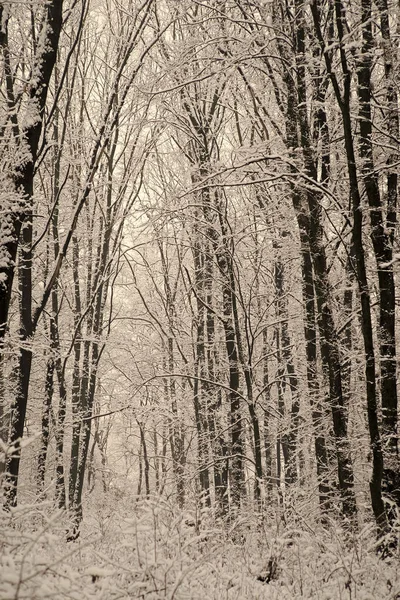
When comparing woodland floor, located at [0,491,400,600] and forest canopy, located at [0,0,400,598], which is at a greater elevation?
forest canopy, located at [0,0,400,598]

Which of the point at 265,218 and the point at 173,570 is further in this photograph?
the point at 265,218

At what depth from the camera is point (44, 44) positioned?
18.6ft

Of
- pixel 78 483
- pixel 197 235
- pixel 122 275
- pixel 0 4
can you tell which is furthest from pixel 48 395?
pixel 122 275

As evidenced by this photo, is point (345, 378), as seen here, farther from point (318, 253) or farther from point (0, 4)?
point (0, 4)

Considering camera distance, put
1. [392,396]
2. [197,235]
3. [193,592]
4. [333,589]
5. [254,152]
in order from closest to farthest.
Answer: [193,592] → [333,589] → [392,396] → [254,152] → [197,235]

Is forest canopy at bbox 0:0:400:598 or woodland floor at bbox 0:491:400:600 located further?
forest canopy at bbox 0:0:400:598

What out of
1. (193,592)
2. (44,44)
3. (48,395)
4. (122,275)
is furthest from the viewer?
(122,275)

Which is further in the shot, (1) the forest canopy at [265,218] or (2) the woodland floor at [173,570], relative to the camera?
(1) the forest canopy at [265,218]

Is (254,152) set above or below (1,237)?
above

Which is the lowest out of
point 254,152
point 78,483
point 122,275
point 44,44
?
point 78,483

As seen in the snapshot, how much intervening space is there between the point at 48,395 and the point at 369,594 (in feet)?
28.9

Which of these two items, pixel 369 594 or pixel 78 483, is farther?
pixel 78 483

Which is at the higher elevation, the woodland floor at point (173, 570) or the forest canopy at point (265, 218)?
the forest canopy at point (265, 218)

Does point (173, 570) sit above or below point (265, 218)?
below
